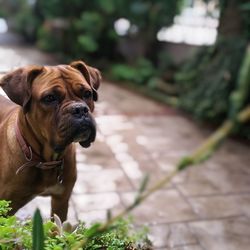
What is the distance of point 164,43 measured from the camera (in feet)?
24.1

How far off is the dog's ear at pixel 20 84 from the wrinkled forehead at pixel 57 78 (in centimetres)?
4

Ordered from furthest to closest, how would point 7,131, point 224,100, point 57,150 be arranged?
point 224,100 → point 7,131 → point 57,150

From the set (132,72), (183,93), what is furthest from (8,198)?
(132,72)

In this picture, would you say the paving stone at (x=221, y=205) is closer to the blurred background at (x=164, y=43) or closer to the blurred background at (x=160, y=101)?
the blurred background at (x=160, y=101)

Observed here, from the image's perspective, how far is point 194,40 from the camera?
715cm

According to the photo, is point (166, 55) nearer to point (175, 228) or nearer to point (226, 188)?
point (226, 188)

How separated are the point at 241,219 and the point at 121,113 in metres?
2.66

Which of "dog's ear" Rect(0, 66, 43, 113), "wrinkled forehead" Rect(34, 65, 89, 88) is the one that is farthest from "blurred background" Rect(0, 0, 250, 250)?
"dog's ear" Rect(0, 66, 43, 113)

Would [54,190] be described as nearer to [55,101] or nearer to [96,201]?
[55,101]

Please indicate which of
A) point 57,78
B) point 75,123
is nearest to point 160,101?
point 57,78

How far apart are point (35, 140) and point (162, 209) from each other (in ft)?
4.88

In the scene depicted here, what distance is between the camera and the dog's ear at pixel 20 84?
2.17 m

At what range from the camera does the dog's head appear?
82.0 inches

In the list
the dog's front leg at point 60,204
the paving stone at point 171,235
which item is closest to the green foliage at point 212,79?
the paving stone at point 171,235
